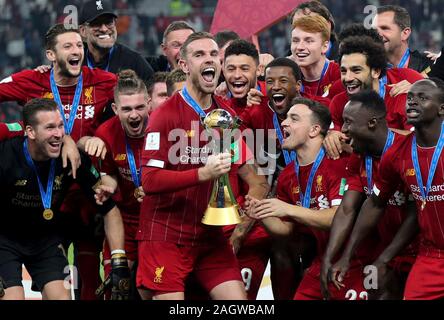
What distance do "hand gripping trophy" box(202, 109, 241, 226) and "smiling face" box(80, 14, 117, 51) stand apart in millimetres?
2622

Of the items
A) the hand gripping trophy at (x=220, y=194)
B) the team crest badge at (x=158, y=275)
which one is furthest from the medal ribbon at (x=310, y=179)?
the team crest badge at (x=158, y=275)

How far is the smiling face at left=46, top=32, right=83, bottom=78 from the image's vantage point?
317 inches

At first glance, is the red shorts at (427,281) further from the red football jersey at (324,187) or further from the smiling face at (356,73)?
the smiling face at (356,73)

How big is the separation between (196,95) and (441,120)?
1.54 m

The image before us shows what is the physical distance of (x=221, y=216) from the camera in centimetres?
645

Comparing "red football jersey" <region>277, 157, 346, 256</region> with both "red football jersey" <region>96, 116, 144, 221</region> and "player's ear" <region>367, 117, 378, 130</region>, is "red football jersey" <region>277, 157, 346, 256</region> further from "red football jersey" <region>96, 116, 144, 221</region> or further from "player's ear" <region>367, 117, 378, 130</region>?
"red football jersey" <region>96, 116, 144, 221</region>

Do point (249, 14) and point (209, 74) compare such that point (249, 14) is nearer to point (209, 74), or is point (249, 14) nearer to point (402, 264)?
point (209, 74)

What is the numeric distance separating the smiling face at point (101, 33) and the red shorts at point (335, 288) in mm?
2833

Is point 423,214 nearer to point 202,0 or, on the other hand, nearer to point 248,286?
point 248,286

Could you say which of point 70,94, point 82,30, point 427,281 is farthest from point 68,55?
point 427,281

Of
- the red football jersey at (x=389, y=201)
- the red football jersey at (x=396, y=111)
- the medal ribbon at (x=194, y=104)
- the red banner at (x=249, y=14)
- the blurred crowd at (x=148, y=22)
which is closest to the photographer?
the medal ribbon at (x=194, y=104)

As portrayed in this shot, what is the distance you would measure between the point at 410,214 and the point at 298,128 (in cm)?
106

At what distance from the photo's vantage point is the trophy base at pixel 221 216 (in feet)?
21.1

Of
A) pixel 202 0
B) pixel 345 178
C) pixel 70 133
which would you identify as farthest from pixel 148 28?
pixel 345 178
